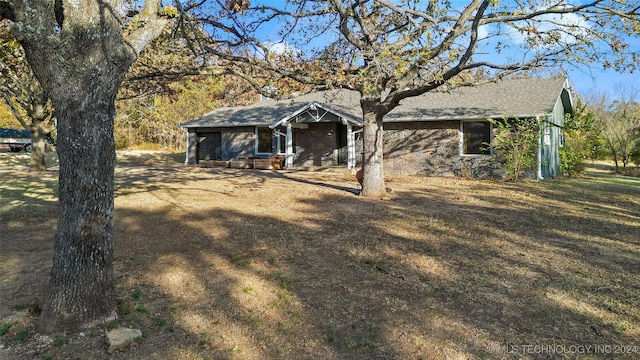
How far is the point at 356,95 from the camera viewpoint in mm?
22844

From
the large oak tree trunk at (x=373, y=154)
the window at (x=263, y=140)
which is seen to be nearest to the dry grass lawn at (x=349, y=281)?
the large oak tree trunk at (x=373, y=154)

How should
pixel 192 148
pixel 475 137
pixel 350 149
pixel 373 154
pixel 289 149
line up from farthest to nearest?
pixel 192 148 → pixel 289 149 → pixel 350 149 → pixel 475 137 → pixel 373 154

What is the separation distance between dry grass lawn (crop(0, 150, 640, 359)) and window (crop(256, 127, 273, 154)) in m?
13.2

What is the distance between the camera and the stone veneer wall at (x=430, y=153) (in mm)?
17062

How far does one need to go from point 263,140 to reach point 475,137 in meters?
11.2

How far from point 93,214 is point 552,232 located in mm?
7297

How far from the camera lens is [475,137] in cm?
1736

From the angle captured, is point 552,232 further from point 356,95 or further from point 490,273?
point 356,95

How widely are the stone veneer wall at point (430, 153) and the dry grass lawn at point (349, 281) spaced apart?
24.7 feet

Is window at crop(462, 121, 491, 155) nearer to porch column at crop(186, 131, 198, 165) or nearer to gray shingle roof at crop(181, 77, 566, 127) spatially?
gray shingle roof at crop(181, 77, 566, 127)

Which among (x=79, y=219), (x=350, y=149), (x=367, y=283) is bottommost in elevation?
(x=367, y=283)

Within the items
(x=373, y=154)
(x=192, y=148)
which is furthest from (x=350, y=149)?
(x=192, y=148)

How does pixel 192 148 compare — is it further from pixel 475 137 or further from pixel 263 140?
pixel 475 137

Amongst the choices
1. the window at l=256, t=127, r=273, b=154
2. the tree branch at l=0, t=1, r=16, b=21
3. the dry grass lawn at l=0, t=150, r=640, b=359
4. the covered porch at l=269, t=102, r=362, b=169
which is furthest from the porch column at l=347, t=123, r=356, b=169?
the tree branch at l=0, t=1, r=16, b=21
